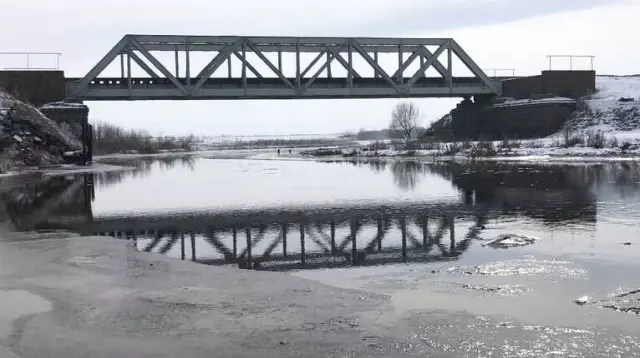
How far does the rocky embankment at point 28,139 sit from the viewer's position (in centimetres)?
4322

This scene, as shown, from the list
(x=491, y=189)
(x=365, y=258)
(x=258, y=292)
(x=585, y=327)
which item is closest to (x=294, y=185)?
(x=491, y=189)

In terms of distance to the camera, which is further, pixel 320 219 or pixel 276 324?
pixel 320 219

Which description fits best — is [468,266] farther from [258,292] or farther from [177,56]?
[177,56]

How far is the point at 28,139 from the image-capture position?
4531 cm

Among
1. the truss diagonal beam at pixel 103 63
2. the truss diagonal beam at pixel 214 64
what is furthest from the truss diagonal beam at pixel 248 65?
the truss diagonal beam at pixel 103 63

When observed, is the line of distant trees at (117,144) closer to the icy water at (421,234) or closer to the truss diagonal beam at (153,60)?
the truss diagonal beam at (153,60)

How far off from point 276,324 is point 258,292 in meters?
1.62

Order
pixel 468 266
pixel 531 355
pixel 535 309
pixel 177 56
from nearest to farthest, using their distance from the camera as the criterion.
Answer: pixel 531 355, pixel 535 309, pixel 468 266, pixel 177 56

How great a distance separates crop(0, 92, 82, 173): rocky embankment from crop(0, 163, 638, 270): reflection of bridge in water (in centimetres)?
2021

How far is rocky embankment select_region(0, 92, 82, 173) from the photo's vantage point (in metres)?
43.2

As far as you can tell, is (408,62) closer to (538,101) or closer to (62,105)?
(538,101)

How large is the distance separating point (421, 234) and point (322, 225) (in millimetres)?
2969

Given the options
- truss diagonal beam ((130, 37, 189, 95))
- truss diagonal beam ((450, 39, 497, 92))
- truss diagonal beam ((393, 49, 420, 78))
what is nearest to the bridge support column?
truss diagonal beam ((130, 37, 189, 95))

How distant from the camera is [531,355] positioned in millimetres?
6195
